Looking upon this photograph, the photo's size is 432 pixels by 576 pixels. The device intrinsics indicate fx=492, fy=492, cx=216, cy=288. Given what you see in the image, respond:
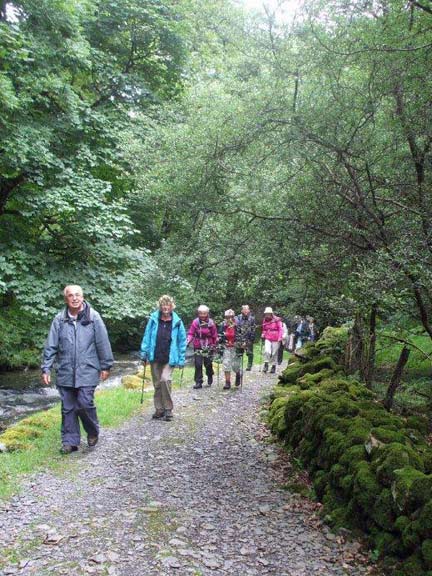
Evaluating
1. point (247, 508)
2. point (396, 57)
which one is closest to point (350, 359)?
point (247, 508)

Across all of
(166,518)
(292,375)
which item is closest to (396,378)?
(292,375)

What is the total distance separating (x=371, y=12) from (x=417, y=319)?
10.9ft

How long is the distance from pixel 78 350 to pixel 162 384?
2190 millimetres

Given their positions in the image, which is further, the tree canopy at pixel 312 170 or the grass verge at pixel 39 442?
the grass verge at pixel 39 442

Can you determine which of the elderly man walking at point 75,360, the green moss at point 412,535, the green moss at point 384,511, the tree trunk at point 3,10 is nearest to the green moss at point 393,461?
the green moss at point 384,511

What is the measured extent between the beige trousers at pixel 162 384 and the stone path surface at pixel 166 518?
1.20m

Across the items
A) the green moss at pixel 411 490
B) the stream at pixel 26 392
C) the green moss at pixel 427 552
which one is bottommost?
the stream at pixel 26 392

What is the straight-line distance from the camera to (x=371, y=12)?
489cm

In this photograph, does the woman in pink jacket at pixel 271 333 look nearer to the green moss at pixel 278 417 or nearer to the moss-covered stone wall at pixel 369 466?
the green moss at pixel 278 417

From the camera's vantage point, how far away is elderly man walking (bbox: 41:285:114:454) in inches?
254

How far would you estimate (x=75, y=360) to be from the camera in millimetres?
6469

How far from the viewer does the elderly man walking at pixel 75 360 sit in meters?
6.45

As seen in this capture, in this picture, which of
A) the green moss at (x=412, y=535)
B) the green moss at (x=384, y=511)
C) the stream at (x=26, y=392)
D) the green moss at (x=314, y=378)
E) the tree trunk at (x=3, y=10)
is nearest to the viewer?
the green moss at (x=412, y=535)

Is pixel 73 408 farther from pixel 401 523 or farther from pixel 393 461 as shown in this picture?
pixel 401 523
